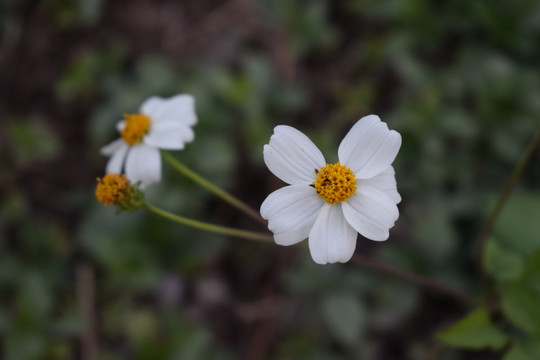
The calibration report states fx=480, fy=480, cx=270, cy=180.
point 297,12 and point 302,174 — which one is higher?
point 297,12

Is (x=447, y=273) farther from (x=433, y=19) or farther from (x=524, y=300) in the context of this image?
(x=433, y=19)

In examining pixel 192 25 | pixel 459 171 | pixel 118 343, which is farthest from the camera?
pixel 192 25

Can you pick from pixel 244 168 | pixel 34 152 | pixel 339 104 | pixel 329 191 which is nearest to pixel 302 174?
pixel 329 191

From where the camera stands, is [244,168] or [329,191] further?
[244,168]

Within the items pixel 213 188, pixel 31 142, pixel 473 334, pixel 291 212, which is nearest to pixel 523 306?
pixel 473 334

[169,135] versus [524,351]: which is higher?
[169,135]

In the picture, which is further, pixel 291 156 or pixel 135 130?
pixel 135 130

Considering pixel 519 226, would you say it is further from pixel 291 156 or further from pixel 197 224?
pixel 197 224
